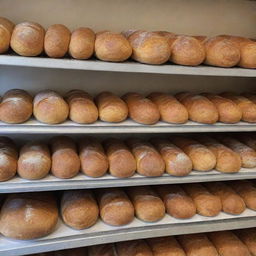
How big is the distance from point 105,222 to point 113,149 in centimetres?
38

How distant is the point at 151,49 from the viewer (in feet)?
4.26

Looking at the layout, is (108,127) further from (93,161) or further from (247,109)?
(247,109)

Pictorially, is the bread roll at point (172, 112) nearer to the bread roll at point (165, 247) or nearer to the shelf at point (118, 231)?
the shelf at point (118, 231)

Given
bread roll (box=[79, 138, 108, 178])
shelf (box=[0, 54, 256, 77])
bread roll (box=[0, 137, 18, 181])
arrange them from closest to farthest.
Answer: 1. shelf (box=[0, 54, 256, 77])
2. bread roll (box=[0, 137, 18, 181])
3. bread roll (box=[79, 138, 108, 178])

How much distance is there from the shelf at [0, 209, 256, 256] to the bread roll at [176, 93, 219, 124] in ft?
1.83

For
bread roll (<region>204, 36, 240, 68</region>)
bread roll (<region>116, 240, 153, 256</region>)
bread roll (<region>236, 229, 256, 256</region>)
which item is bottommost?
bread roll (<region>236, 229, 256, 256</region>)

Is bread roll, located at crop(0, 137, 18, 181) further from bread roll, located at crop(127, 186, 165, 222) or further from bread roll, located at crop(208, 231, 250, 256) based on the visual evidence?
bread roll, located at crop(208, 231, 250, 256)

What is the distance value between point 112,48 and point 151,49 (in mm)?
180

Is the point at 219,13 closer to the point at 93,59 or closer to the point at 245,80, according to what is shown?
the point at 245,80

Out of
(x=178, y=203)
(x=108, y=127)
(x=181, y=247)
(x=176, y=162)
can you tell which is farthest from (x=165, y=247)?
(x=108, y=127)

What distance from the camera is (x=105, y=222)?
4.82 feet

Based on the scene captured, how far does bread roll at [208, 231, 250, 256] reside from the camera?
65.9 inches

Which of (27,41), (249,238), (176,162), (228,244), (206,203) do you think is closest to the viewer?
(27,41)

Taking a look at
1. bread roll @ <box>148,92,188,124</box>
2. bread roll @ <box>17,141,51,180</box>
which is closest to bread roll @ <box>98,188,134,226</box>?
bread roll @ <box>17,141,51,180</box>
